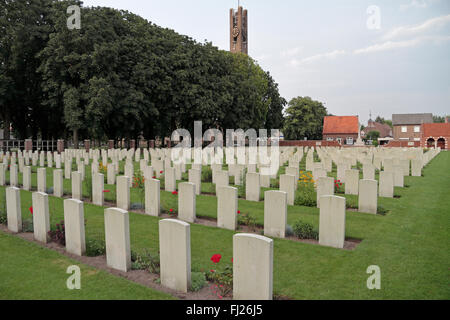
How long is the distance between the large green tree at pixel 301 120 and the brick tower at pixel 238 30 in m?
22.7

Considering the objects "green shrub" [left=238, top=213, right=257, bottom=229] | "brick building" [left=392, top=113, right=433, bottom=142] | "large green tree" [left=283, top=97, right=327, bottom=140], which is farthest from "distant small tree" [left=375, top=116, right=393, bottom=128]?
"green shrub" [left=238, top=213, right=257, bottom=229]

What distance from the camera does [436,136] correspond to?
190ft

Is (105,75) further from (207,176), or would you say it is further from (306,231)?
(306,231)

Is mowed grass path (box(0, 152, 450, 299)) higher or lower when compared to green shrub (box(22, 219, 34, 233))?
lower

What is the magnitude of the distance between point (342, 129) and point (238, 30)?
1364 inches

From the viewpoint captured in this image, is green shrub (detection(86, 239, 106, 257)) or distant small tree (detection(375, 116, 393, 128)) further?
distant small tree (detection(375, 116, 393, 128))

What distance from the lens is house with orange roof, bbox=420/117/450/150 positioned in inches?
2254

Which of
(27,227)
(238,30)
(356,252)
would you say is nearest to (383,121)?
(238,30)

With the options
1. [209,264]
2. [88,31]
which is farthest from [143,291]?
[88,31]

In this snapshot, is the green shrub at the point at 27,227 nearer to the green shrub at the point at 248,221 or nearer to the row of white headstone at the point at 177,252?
the row of white headstone at the point at 177,252

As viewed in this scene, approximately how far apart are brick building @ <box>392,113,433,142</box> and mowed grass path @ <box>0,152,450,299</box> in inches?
2994

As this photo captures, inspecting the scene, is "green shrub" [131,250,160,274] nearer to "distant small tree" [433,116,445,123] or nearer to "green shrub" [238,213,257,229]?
"green shrub" [238,213,257,229]

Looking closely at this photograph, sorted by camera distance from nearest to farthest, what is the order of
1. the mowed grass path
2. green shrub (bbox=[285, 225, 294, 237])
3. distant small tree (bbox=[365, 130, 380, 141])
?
the mowed grass path → green shrub (bbox=[285, 225, 294, 237]) → distant small tree (bbox=[365, 130, 380, 141])

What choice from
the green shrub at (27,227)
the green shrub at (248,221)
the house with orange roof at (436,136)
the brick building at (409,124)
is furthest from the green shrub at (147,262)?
the brick building at (409,124)
